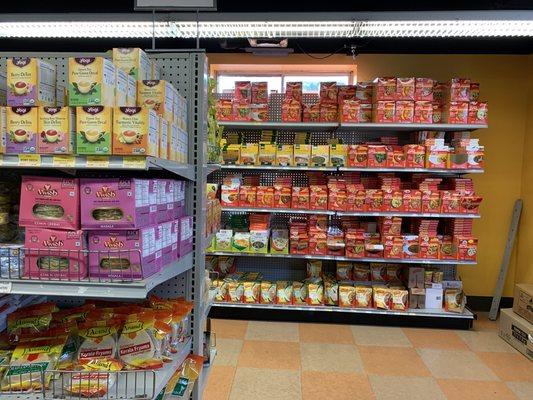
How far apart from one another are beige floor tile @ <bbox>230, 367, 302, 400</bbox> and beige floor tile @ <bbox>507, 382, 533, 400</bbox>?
1.63 metres

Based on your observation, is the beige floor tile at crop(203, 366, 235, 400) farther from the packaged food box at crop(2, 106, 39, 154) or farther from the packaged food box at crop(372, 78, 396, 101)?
the packaged food box at crop(372, 78, 396, 101)

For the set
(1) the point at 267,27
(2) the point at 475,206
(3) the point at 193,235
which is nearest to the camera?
(3) the point at 193,235

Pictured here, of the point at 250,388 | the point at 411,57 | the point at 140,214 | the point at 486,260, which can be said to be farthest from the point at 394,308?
the point at 140,214

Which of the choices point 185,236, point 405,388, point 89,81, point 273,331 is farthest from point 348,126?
point 89,81

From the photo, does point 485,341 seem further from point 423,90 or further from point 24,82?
point 24,82

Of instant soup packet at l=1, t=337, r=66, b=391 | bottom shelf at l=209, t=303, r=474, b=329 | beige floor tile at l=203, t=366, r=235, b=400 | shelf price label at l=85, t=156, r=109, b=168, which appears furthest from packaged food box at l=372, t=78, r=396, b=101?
instant soup packet at l=1, t=337, r=66, b=391

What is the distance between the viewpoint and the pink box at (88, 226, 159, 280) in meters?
1.34

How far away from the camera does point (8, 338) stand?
156cm

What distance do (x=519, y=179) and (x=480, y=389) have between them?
289 cm

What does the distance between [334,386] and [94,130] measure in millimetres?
2664

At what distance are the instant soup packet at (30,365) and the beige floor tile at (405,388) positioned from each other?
7.73ft

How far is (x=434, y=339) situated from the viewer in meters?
4.12

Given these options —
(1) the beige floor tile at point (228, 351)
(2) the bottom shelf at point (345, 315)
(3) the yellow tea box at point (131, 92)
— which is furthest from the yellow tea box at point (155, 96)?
(2) the bottom shelf at point (345, 315)

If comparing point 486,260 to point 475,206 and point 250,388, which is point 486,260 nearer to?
point 475,206
